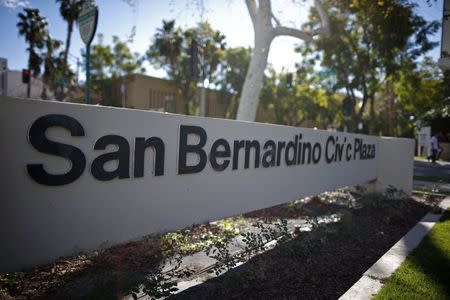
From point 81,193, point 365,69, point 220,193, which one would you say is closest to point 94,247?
point 81,193

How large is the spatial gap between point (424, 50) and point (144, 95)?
2533cm

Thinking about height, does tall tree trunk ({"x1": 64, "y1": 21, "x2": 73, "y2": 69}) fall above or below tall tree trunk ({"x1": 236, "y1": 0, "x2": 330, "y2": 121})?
above

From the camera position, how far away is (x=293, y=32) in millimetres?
10055

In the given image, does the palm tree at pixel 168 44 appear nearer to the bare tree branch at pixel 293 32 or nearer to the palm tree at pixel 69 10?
the palm tree at pixel 69 10

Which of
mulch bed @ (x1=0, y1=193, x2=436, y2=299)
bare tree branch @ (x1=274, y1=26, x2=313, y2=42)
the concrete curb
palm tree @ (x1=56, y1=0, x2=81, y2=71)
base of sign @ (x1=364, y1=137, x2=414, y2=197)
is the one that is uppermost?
palm tree @ (x1=56, y1=0, x2=81, y2=71)

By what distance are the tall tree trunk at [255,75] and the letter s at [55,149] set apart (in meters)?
6.91

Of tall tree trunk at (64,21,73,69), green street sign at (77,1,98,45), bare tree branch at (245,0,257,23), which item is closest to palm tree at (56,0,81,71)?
tall tree trunk at (64,21,73,69)

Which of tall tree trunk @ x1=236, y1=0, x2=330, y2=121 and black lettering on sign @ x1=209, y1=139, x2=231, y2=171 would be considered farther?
tall tree trunk @ x1=236, y1=0, x2=330, y2=121

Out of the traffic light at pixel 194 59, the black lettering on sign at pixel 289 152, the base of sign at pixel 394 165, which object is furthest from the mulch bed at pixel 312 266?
the traffic light at pixel 194 59

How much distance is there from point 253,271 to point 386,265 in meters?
1.65

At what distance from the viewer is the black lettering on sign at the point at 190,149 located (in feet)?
12.6

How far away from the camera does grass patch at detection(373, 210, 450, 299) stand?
3.50 meters

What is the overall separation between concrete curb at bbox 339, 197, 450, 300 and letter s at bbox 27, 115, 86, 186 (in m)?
2.69

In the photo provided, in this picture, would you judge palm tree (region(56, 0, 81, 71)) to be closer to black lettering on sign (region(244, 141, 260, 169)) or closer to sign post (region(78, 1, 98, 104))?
sign post (region(78, 1, 98, 104))
